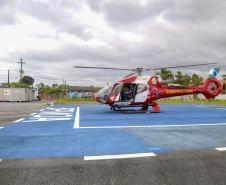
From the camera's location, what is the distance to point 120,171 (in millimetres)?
4738

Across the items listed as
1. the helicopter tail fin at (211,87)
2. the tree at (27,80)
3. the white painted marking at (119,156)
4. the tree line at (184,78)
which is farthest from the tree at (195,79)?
the tree at (27,80)

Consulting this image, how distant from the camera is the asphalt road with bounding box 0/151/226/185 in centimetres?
425

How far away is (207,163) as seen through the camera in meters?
5.24

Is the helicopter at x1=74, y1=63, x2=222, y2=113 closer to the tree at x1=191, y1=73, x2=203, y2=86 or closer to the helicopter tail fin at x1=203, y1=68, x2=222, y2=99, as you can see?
the helicopter tail fin at x1=203, y1=68, x2=222, y2=99

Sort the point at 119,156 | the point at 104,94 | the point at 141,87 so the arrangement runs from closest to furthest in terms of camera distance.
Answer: the point at 119,156
the point at 104,94
the point at 141,87

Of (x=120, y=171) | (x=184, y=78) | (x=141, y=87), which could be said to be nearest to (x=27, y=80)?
(x=184, y=78)

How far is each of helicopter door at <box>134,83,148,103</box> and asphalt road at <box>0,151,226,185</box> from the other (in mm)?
12728

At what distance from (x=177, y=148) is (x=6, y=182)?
4.43 m

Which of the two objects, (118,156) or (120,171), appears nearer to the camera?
(120,171)

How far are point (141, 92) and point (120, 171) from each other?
14.0 metres

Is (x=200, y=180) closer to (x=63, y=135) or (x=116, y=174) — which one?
(x=116, y=174)

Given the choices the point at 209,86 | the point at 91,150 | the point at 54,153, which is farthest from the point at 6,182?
the point at 209,86

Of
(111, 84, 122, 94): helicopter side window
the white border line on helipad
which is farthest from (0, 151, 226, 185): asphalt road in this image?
(111, 84, 122, 94): helicopter side window

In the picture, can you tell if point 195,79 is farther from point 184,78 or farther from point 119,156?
point 119,156
